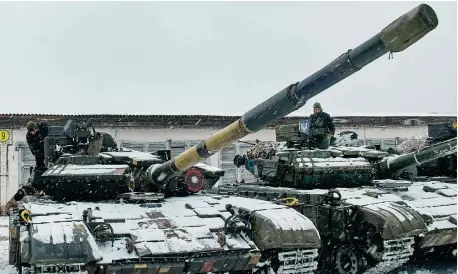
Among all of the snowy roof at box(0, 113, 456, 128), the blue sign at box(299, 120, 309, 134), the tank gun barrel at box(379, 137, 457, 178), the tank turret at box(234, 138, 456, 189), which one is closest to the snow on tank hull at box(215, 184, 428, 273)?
the tank turret at box(234, 138, 456, 189)

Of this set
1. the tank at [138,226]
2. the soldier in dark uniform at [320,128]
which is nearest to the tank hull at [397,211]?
the soldier in dark uniform at [320,128]

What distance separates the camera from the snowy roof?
685 inches

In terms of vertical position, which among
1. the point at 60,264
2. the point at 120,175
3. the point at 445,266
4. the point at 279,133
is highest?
the point at 279,133

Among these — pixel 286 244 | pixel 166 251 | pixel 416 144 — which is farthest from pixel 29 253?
pixel 416 144

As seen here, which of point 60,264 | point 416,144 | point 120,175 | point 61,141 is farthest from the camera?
point 416,144

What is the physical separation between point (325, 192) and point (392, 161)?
2.34 m

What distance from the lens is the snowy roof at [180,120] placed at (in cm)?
1739

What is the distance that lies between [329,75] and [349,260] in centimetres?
471

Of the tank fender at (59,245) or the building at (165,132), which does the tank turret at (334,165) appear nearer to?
the tank fender at (59,245)

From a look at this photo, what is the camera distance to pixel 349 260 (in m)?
9.34

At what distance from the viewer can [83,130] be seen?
30.3ft

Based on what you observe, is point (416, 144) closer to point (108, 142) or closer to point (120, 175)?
point (108, 142)

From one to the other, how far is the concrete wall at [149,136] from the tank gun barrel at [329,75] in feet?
36.8

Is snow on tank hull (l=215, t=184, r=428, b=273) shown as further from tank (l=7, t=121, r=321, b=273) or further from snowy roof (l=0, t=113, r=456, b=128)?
snowy roof (l=0, t=113, r=456, b=128)
